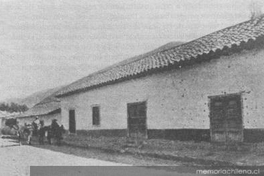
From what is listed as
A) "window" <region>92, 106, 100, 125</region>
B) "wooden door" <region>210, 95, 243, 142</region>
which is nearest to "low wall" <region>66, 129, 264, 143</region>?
"wooden door" <region>210, 95, 243, 142</region>

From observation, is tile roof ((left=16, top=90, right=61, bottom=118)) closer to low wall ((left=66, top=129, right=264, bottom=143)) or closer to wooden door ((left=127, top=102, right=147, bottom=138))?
wooden door ((left=127, top=102, right=147, bottom=138))

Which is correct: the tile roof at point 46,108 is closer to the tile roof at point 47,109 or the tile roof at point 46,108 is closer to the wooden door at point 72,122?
the tile roof at point 47,109

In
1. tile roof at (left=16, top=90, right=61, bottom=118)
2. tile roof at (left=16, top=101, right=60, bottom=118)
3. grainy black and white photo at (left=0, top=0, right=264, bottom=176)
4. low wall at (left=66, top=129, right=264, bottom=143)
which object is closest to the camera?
grainy black and white photo at (left=0, top=0, right=264, bottom=176)

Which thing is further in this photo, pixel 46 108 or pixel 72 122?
pixel 46 108

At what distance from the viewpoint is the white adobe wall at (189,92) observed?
201 inches

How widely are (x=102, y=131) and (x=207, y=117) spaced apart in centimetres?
414

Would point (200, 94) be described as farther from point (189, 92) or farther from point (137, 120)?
point (137, 120)

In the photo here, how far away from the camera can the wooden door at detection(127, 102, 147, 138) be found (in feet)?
24.7

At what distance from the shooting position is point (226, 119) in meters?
5.61

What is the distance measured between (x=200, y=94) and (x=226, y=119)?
74cm

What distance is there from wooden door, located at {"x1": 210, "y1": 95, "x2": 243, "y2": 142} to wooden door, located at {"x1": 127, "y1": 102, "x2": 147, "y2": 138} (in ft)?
6.83

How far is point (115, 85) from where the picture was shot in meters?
8.55

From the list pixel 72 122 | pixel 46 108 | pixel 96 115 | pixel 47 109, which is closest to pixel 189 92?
pixel 96 115

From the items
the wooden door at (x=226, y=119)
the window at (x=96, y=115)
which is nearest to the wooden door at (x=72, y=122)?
the window at (x=96, y=115)
